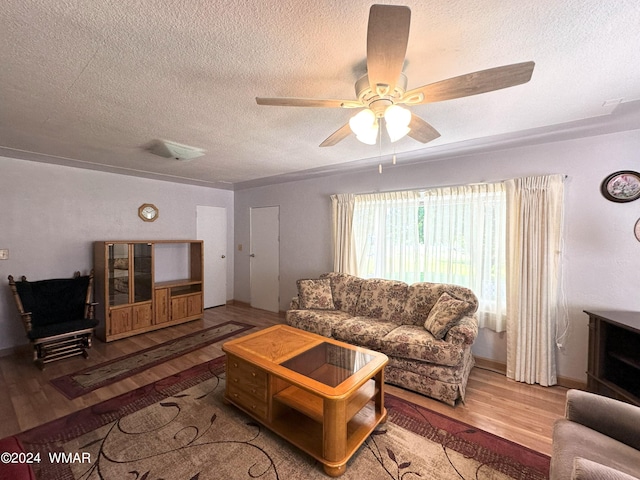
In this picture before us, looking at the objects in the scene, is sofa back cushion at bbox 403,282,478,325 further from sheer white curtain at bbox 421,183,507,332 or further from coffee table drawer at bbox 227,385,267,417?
coffee table drawer at bbox 227,385,267,417

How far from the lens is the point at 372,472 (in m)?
1.64

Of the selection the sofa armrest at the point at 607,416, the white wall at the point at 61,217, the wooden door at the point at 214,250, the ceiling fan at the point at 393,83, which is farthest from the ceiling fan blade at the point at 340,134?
the wooden door at the point at 214,250

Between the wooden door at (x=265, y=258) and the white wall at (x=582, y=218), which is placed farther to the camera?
the wooden door at (x=265, y=258)

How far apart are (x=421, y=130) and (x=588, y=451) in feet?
5.94

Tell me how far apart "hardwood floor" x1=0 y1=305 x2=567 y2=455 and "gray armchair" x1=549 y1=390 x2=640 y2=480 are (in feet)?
2.08

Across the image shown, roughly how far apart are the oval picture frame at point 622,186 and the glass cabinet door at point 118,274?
217 inches

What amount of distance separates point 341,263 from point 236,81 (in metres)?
2.81

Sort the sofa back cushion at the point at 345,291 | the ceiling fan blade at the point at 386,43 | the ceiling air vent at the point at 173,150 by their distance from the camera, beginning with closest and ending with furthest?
the ceiling fan blade at the point at 386,43 < the ceiling air vent at the point at 173,150 < the sofa back cushion at the point at 345,291

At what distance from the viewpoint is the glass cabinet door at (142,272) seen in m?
3.89

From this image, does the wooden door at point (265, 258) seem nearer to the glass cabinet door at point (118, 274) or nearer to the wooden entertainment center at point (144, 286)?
the wooden entertainment center at point (144, 286)

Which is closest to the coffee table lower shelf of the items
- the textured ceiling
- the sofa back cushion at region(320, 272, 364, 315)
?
the sofa back cushion at region(320, 272, 364, 315)

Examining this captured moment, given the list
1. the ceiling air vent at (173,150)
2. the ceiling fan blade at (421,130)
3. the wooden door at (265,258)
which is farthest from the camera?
the wooden door at (265,258)

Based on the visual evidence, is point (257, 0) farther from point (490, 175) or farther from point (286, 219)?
point (286, 219)

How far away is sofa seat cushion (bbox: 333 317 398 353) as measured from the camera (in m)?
2.72
